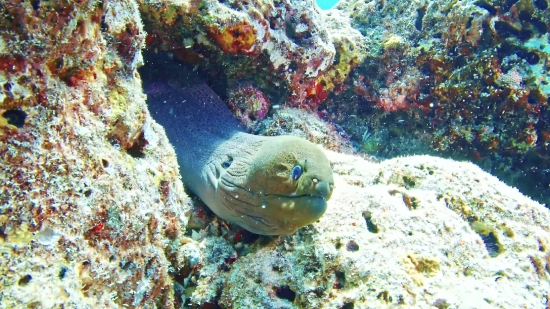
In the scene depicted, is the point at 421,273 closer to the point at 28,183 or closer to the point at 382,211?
the point at 382,211

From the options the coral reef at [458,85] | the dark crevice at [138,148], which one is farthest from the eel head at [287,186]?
the coral reef at [458,85]

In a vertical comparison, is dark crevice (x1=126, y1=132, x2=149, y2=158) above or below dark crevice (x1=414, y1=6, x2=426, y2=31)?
below

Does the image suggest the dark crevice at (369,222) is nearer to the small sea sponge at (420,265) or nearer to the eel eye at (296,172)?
the small sea sponge at (420,265)

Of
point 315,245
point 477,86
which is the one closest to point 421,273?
point 315,245

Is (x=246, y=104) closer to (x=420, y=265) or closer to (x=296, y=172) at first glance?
(x=296, y=172)

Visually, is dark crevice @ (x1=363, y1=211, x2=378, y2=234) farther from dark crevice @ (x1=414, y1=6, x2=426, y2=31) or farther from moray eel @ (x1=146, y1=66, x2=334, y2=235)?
dark crevice @ (x1=414, y1=6, x2=426, y2=31)

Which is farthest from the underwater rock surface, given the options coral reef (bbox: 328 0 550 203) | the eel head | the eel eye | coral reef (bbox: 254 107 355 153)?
coral reef (bbox: 328 0 550 203)
